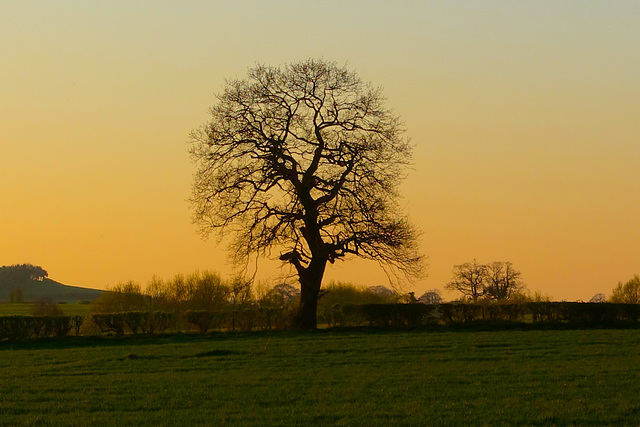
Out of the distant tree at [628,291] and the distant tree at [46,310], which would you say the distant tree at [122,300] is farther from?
the distant tree at [628,291]

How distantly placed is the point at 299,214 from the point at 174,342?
9.55 m

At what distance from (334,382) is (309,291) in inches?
837

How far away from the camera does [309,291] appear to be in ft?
133

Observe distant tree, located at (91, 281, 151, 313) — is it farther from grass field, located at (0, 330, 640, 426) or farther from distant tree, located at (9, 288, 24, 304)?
distant tree, located at (9, 288, 24, 304)

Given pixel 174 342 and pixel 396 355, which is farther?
pixel 174 342

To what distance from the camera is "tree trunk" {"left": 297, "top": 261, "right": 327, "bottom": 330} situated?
4044 cm

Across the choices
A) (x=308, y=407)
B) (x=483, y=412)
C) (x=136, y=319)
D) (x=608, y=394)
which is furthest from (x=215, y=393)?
(x=136, y=319)

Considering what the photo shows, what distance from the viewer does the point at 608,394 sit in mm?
16781

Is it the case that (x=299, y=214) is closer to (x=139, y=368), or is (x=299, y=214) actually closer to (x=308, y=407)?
(x=139, y=368)

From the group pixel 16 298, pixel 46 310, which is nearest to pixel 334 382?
pixel 46 310

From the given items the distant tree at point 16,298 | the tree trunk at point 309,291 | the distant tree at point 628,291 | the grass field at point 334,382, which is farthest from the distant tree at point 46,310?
the distant tree at point 16,298

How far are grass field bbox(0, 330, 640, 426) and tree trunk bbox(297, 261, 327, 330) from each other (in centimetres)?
847

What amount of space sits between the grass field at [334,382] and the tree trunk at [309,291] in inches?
333

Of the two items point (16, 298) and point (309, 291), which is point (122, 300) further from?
point (16, 298)
